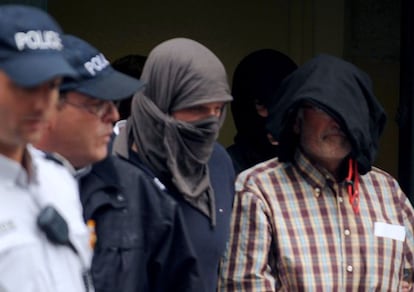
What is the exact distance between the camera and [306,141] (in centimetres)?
415

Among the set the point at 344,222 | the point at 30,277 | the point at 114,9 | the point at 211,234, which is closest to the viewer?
the point at 30,277

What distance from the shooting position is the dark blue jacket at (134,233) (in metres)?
3.30

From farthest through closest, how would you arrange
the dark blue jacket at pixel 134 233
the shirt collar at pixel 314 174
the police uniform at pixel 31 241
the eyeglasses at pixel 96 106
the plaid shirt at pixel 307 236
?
1. the shirt collar at pixel 314 174
2. the plaid shirt at pixel 307 236
3. the dark blue jacket at pixel 134 233
4. the eyeglasses at pixel 96 106
5. the police uniform at pixel 31 241

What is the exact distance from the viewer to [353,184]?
416 cm

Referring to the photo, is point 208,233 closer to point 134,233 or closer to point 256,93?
point 134,233

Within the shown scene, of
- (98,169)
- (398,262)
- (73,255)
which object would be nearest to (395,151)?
(398,262)

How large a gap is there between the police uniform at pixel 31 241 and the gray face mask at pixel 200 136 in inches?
43.1

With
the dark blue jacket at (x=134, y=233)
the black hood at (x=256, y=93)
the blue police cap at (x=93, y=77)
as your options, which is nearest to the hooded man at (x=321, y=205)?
the dark blue jacket at (x=134, y=233)

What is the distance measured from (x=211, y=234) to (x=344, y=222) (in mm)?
509

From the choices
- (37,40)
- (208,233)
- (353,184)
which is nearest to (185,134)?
(208,233)

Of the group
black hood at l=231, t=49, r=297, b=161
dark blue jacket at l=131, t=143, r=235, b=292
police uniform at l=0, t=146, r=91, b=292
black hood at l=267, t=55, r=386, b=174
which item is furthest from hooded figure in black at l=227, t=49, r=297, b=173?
police uniform at l=0, t=146, r=91, b=292

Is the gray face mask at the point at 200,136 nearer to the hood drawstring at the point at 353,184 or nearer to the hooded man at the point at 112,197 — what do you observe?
the hooded man at the point at 112,197

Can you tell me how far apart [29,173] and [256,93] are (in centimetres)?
236

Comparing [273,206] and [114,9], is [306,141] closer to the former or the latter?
[273,206]
